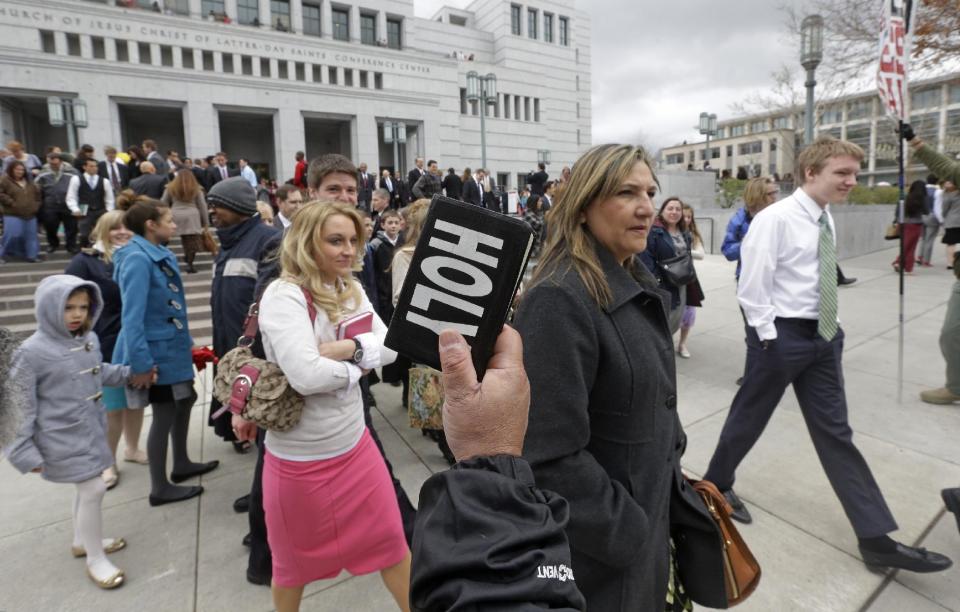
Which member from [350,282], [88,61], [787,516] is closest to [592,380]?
[350,282]

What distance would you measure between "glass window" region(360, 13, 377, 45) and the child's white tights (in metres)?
41.0

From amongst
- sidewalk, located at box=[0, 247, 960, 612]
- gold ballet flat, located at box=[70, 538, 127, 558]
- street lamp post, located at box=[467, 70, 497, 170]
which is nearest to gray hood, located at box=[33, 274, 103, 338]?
gold ballet flat, located at box=[70, 538, 127, 558]

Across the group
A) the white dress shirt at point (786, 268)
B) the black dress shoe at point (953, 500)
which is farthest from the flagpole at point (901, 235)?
the black dress shoe at point (953, 500)

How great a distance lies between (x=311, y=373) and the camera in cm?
207

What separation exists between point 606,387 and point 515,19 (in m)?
52.9

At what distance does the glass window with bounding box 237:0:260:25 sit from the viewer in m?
34.0

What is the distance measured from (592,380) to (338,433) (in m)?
1.29

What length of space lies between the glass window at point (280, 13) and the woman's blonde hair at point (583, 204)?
130 ft

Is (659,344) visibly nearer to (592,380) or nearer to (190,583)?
(592,380)

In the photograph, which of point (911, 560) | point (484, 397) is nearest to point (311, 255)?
point (484, 397)

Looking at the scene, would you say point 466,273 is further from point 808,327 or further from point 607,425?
point 808,327

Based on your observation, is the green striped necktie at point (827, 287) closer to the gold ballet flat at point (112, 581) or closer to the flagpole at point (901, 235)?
the flagpole at point (901, 235)

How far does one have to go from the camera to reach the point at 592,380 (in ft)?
4.74

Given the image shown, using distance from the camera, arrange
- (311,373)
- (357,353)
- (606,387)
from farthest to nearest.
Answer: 1. (357,353)
2. (311,373)
3. (606,387)
